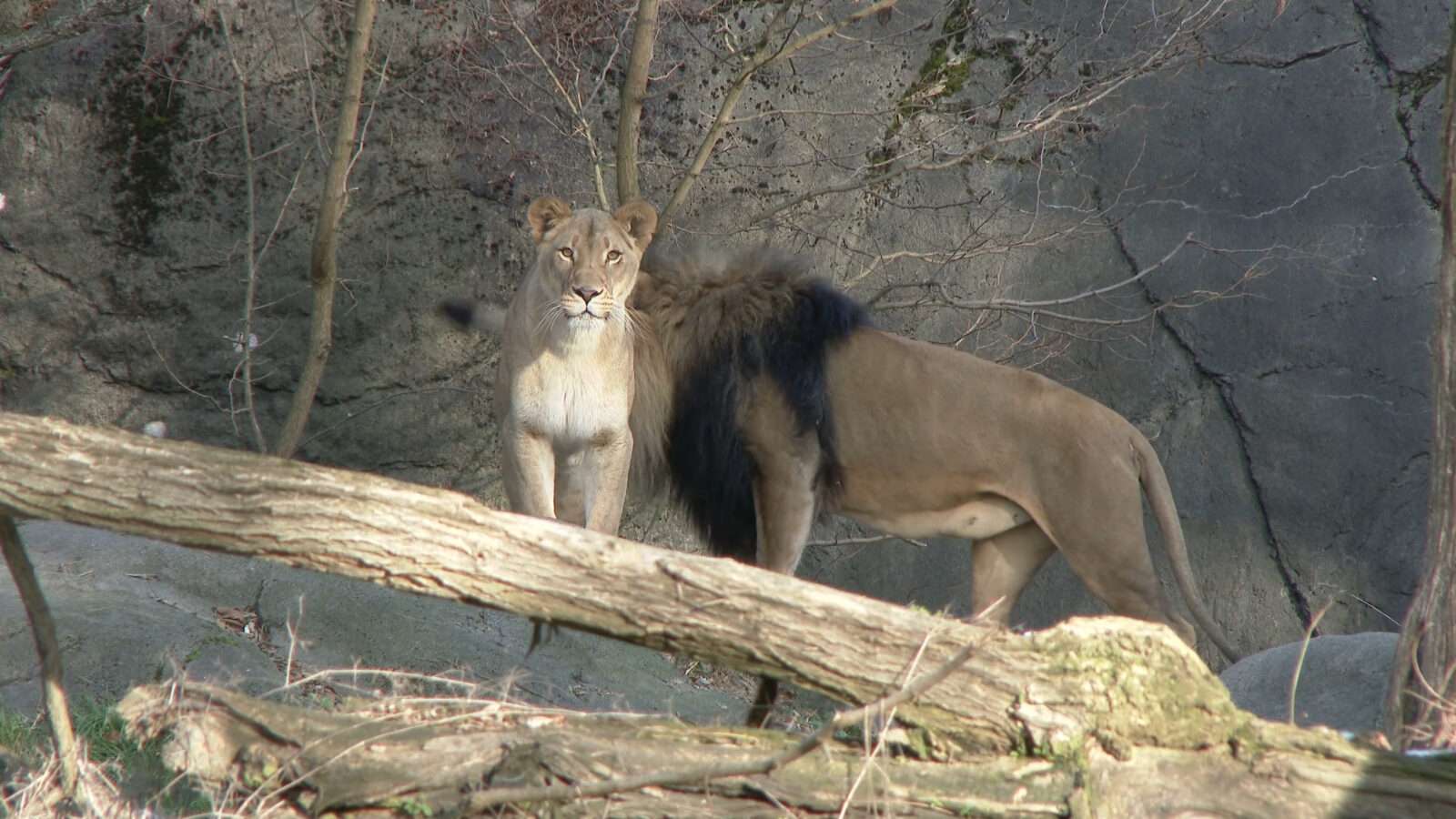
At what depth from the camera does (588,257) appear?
4809mm

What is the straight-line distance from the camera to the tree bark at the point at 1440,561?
391 centimetres

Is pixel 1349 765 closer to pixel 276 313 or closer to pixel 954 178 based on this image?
pixel 954 178

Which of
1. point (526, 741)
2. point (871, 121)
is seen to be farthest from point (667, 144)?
point (526, 741)

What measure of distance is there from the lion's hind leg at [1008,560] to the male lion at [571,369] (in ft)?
5.14

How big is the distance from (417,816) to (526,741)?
248mm

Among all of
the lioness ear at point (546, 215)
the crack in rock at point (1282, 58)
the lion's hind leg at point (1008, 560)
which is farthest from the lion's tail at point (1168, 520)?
the crack in rock at point (1282, 58)

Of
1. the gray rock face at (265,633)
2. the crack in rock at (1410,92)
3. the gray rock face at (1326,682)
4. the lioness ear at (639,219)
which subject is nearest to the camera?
the gray rock face at (265,633)

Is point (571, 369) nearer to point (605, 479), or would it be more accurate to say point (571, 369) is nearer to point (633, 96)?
point (605, 479)

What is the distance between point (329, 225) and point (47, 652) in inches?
113

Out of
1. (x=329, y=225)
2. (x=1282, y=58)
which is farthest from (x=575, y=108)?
(x=1282, y=58)

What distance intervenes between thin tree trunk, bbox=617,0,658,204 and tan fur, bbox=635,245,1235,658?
0.75 meters

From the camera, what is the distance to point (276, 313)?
22.6 feet

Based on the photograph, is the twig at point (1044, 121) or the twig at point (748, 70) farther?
the twig at point (1044, 121)

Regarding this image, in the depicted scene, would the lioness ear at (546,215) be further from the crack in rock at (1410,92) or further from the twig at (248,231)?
the crack in rock at (1410,92)
